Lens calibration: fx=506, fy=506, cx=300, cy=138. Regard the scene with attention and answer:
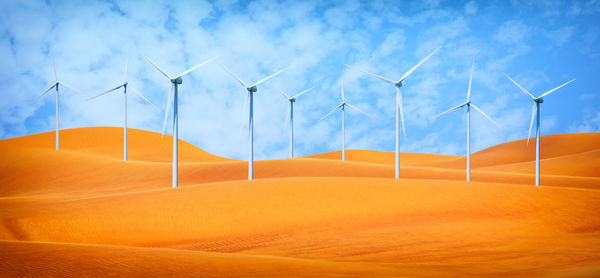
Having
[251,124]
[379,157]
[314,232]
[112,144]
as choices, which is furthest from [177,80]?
[379,157]

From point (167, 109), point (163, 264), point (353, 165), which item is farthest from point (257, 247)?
point (353, 165)

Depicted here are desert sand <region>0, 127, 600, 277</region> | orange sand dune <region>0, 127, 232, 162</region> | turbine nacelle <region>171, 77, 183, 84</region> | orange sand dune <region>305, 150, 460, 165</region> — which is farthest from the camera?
orange sand dune <region>305, 150, 460, 165</region>

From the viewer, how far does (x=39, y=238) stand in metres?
21.2

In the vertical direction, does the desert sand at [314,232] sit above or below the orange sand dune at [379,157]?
below

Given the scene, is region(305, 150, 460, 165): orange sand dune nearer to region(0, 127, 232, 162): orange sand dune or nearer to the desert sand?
region(0, 127, 232, 162): orange sand dune

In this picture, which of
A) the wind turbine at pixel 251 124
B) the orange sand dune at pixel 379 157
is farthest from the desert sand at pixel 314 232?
the orange sand dune at pixel 379 157

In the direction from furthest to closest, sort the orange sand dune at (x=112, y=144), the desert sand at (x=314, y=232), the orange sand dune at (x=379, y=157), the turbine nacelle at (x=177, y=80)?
1. the orange sand dune at (x=379, y=157)
2. the orange sand dune at (x=112, y=144)
3. the turbine nacelle at (x=177, y=80)
4. the desert sand at (x=314, y=232)

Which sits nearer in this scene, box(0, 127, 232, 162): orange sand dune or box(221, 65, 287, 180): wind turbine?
box(221, 65, 287, 180): wind turbine

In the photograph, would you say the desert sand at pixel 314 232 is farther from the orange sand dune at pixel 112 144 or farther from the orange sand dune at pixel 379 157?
the orange sand dune at pixel 379 157

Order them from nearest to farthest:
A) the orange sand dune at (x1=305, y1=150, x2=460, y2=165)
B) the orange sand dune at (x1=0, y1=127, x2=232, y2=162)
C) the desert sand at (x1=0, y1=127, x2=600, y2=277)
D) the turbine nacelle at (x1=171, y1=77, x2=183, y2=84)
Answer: the desert sand at (x1=0, y1=127, x2=600, y2=277) → the turbine nacelle at (x1=171, y1=77, x2=183, y2=84) → the orange sand dune at (x1=0, y1=127, x2=232, y2=162) → the orange sand dune at (x1=305, y1=150, x2=460, y2=165)

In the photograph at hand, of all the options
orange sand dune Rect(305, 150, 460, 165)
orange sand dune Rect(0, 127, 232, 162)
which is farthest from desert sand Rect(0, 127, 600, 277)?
orange sand dune Rect(305, 150, 460, 165)

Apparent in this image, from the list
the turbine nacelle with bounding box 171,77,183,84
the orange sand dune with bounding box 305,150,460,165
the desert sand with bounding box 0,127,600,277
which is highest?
the turbine nacelle with bounding box 171,77,183,84

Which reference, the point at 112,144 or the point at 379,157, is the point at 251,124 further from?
the point at 379,157

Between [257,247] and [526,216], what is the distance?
12.2 meters
